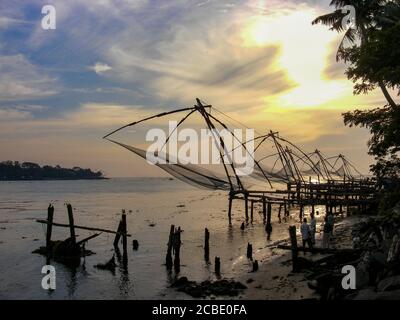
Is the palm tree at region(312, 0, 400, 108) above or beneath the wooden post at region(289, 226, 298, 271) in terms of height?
above

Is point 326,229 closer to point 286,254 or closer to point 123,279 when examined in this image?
point 286,254

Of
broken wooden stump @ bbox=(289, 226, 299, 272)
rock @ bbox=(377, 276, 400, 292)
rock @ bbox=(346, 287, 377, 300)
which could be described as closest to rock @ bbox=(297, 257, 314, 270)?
broken wooden stump @ bbox=(289, 226, 299, 272)

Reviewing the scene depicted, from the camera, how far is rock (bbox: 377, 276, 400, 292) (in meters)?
8.38

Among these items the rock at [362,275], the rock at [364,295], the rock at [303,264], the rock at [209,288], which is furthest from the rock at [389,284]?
the rock at [209,288]

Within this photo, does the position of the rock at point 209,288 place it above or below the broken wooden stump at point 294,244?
below

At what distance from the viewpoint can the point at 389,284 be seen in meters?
8.48

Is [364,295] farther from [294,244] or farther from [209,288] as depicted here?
[209,288]

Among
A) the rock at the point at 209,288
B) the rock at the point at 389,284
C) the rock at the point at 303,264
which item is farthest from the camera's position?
the rock at the point at 303,264

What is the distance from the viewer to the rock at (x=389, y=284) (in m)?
8.38

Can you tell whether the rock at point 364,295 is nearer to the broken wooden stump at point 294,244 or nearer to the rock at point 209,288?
the broken wooden stump at point 294,244

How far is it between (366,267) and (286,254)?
8.04 m

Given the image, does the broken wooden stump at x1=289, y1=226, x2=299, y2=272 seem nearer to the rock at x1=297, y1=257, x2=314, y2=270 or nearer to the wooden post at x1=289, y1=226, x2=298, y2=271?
the wooden post at x1=289, y1=226, x2=298, y2=271

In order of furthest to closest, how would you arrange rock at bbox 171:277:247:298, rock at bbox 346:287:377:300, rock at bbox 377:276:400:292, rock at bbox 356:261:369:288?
rock at bbox 171:277:247:298 → rock at bbox 356:261:369:288 → rock at bbox 346:287:377:300 → rock at bbox 377:276:400:292
